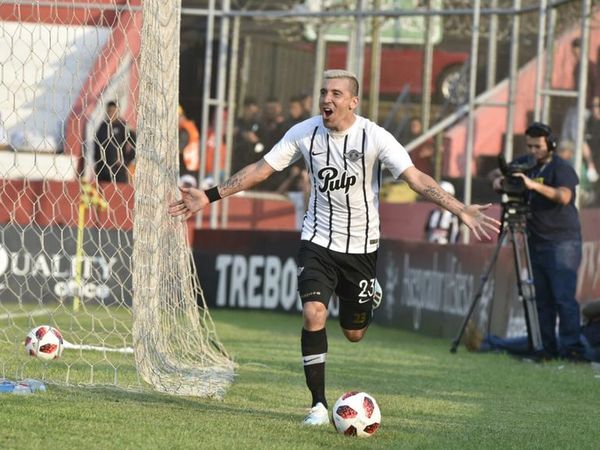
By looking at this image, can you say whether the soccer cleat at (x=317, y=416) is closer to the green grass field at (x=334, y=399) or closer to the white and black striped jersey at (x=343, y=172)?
the green grass field at (x=334, y=399)

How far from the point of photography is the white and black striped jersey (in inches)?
347

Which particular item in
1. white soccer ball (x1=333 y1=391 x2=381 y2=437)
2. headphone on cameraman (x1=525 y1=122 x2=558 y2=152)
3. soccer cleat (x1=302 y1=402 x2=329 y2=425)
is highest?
headphone on cameraman (x1=525 y1=122 x2=558 y2=152)

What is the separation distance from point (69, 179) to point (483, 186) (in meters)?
5.51

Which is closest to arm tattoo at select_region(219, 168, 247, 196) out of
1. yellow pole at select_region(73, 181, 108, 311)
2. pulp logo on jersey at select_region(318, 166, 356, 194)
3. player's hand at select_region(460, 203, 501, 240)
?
pulp logo on jersey at select_region(318, 166, 356, 194)

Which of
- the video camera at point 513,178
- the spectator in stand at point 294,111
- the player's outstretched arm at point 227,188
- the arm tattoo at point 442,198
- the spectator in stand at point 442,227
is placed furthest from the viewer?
the spectator in stand at point 294,111

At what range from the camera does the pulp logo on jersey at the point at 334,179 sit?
8852mm

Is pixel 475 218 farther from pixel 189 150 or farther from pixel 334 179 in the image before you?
pixel 189 150

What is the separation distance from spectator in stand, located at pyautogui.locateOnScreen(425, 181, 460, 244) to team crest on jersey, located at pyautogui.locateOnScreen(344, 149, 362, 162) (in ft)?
36.7

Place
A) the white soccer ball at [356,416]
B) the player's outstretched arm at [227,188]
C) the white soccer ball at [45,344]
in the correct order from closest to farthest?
the white soccer ball at [356,416], the player's outstretched arm at [227,188], the white soccer ball at [45,344]

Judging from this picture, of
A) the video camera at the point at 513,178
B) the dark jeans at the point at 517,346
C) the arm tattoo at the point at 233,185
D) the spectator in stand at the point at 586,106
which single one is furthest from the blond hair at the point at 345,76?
the spectator in stand at the point at 586,106

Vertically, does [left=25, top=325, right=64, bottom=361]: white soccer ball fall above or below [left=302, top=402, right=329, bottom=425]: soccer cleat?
below

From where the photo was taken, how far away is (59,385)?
9469 mm

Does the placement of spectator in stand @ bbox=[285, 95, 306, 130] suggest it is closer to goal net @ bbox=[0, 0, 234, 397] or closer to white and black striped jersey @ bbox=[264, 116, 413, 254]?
goal net @ bbox=[0, 0, 234, 397]

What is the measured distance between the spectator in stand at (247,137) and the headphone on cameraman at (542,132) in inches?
322
